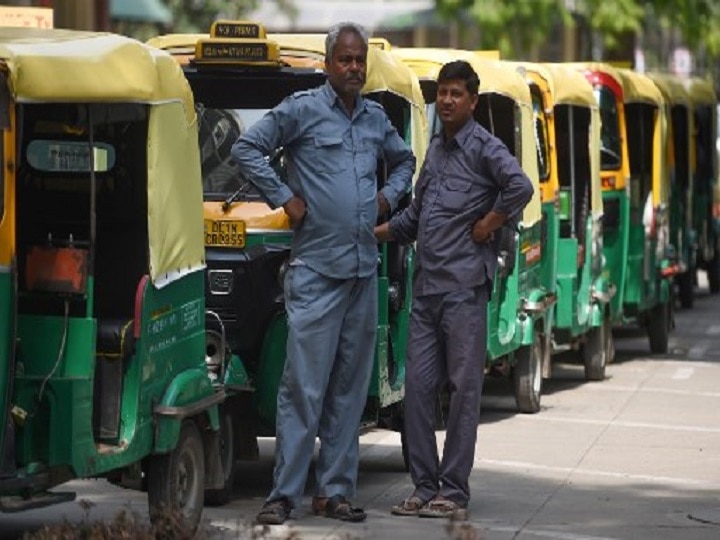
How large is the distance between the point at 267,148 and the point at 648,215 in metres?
11.5

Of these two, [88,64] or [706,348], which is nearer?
[88,64]

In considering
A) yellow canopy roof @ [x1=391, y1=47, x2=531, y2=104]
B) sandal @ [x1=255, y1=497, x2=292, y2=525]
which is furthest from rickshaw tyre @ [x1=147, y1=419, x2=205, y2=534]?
yellow canopy roof @ [x1=391, y1=47, x2=531, y2=104]

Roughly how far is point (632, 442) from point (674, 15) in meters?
24.5

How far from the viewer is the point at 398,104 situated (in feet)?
42.0

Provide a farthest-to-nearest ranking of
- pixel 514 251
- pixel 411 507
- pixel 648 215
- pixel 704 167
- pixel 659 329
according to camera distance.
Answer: pixel 704 167 → pixel 659 329 → pixel 648 215 → pixel 514 251 → pixel 411 507

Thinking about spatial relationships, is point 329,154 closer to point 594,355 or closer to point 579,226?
point 579,226

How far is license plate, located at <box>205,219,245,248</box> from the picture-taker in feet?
39.1

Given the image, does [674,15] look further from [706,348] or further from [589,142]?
[589,142]

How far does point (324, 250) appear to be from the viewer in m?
11.0

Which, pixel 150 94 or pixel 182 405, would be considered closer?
pixel 150 94

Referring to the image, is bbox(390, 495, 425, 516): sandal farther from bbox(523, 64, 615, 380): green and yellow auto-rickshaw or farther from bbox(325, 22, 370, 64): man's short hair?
bbox(523, 64, 615, 380): green and yellow auto-rickshaw

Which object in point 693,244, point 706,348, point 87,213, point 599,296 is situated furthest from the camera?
point 693,244

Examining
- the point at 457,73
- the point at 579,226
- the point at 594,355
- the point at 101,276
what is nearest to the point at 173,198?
the point at 101,276

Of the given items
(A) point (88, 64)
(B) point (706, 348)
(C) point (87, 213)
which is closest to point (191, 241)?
(C) point (87, 213)
